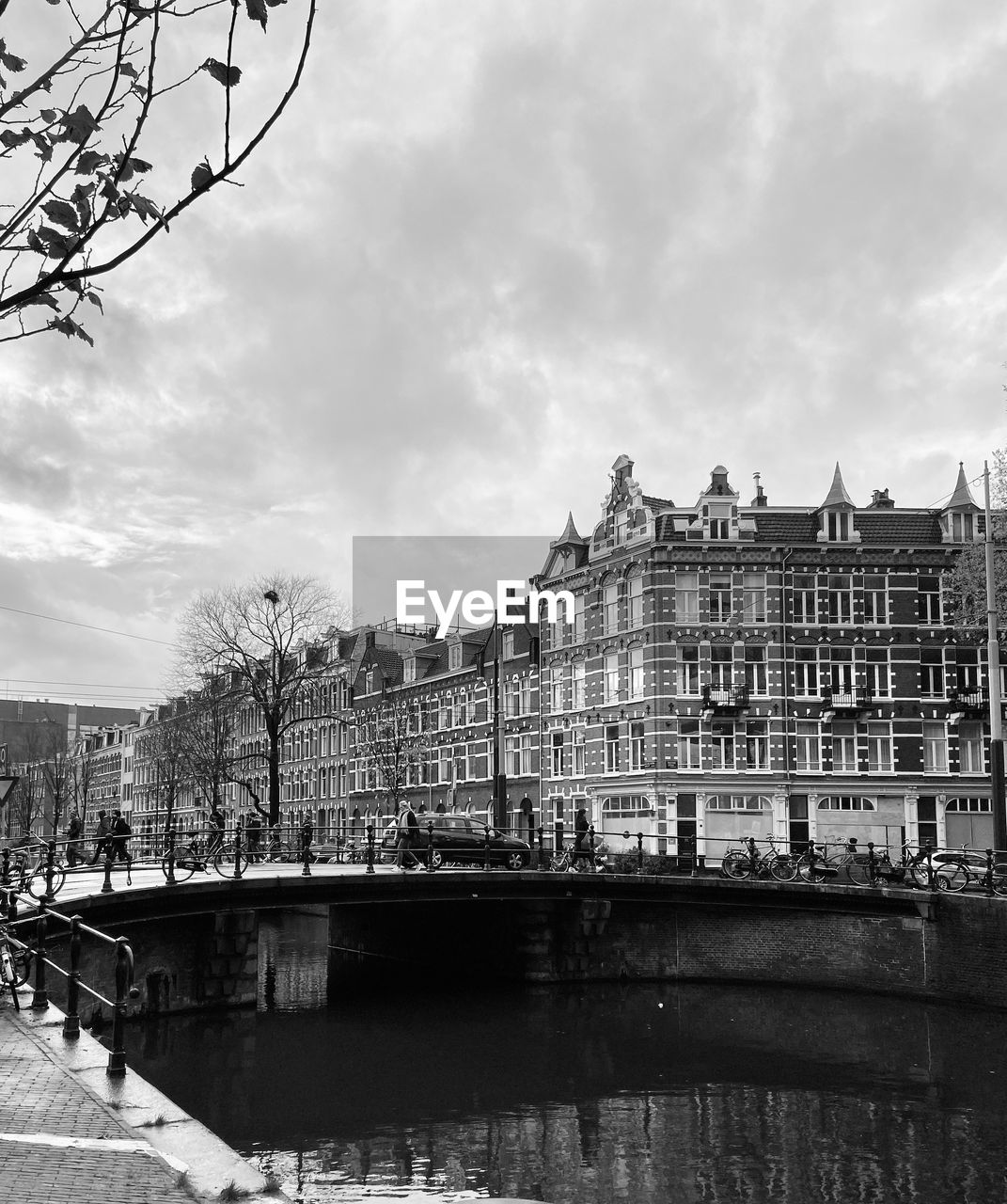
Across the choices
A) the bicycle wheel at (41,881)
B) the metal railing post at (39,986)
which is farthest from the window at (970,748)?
the metal railing post at (39,986)

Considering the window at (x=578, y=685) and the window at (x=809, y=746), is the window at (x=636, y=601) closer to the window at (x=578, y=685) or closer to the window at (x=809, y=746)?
the window at (x=578, y=685)

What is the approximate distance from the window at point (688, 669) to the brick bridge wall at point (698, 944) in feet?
57.5

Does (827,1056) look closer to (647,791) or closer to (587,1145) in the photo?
(587,1145)

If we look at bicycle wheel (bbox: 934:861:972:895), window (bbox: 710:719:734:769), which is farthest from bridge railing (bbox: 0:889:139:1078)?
window (bbox: 710:719:734:769)

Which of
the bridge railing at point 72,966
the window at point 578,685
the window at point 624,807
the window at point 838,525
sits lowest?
the bridge railing at point 72,966

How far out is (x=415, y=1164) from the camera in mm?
16375

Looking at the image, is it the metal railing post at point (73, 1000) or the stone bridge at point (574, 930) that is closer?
the metal railing post at point (73, 1000)

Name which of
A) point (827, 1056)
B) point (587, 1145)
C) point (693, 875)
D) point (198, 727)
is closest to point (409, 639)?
point (198, 727)

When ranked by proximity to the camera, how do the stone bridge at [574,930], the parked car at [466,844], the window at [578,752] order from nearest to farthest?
1. the stone bridge at [574,930]
2. the parked car at [466,844]
3. the window at [578,752]

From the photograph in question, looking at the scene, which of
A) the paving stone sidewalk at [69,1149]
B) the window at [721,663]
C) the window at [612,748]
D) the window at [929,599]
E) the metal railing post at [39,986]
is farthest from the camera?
the window at [612,748]

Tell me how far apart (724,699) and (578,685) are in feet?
27.8

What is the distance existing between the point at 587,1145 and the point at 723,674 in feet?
113

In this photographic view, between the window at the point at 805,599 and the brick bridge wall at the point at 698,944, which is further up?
the window at the point at 805,599

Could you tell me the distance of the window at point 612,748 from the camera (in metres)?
53.4
